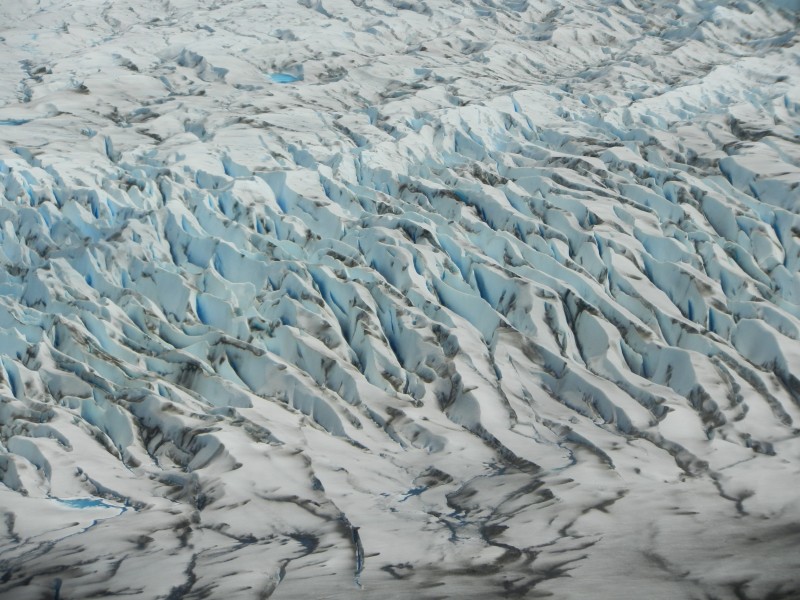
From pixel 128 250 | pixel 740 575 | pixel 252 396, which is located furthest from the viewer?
pixel 128 250

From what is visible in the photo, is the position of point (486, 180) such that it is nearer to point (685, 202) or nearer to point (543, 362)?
point (685, 202)

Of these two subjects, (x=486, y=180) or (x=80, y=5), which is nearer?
(x=486, y=180)

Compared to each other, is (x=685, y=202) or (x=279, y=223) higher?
(x=685, y=202)

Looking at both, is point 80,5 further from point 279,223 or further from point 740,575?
point 740,575

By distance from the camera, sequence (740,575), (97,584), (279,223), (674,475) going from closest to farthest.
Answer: (740,575) → (97,584) → (674,475) → (279,223)

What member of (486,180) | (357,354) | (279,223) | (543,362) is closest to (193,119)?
(279,223)

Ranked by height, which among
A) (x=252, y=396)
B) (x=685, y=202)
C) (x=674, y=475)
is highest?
(x=685, y=202)
